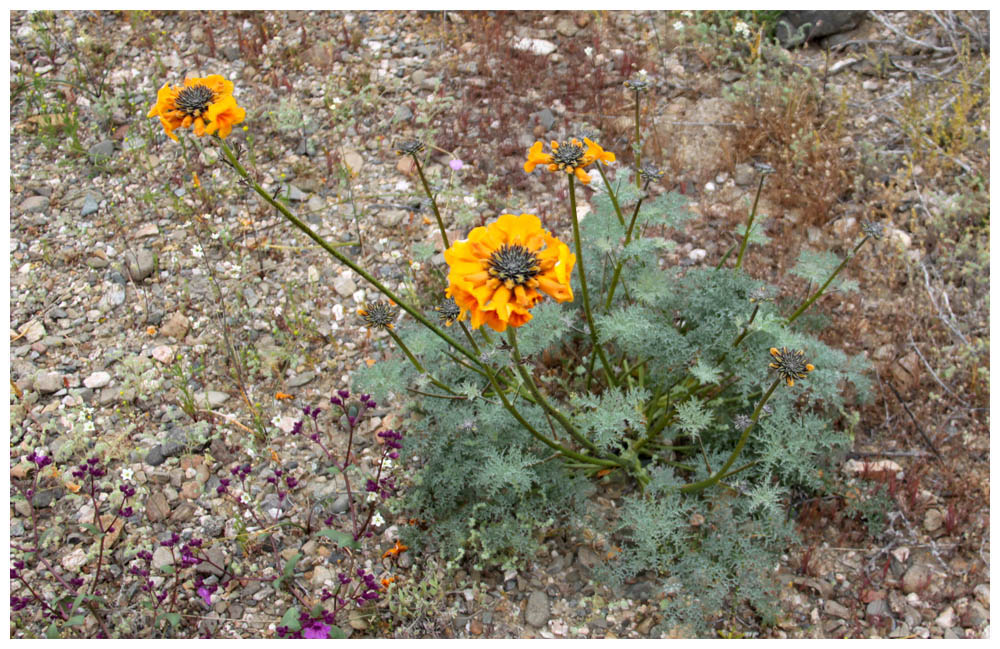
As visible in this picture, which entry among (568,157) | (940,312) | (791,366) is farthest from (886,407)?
(568,157)

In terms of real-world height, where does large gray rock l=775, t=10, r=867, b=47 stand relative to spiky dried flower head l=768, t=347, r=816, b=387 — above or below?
above

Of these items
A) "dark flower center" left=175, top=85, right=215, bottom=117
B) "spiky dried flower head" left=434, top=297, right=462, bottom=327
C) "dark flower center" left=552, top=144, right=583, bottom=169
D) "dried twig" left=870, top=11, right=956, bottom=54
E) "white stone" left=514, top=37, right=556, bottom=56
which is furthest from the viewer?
"white stone" left=514, top=37, right=556, bottom=56

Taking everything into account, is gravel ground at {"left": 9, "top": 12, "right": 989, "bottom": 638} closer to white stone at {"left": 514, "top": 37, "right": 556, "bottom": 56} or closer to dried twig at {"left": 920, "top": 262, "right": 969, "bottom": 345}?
white stone at {"left": 514, "top": 37, "right": 556, "bottom": 56}

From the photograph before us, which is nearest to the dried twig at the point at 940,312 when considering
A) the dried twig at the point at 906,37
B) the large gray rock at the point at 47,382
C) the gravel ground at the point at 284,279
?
the gravel ground at the point at 284,279

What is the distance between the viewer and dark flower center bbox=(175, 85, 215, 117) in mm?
2377

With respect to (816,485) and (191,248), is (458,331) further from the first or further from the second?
(191,248)

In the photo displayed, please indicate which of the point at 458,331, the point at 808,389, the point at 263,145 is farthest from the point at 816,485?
the point at 263,145

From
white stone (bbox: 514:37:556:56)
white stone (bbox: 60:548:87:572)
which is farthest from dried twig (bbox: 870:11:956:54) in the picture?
white stone (bbox: 60:548:87:572)

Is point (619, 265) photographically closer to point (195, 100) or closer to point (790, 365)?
point (790, 365)

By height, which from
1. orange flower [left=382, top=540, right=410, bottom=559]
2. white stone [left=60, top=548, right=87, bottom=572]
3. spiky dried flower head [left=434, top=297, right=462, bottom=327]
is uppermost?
spiky dried flower head [left=434, top=297, right=462, bottom=327]

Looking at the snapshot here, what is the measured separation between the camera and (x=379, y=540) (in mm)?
3406

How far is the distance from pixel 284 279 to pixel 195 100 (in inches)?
86.0

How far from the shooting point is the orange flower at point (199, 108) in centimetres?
238
